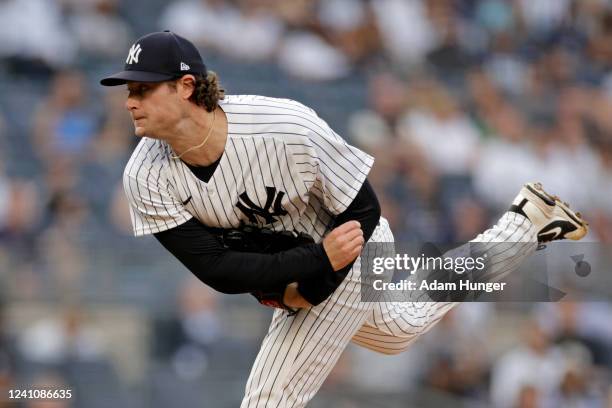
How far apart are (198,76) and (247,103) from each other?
8.6 inches

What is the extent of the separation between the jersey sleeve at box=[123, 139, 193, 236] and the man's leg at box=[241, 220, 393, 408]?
1.93 feet

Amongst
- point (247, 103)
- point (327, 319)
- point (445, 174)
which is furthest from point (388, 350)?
point (445, 174)

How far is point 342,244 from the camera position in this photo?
3.62 metres

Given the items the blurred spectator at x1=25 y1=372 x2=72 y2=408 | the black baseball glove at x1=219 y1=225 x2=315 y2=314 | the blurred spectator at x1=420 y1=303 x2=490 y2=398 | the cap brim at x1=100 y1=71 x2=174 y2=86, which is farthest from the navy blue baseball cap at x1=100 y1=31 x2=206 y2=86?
the blurred spectator at x1=420 y1=303 x2=490 y2=398

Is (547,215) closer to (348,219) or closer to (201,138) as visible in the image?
(348,219)

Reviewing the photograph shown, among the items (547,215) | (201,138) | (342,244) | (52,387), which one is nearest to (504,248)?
(547,215)

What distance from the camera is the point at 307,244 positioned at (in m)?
3.75

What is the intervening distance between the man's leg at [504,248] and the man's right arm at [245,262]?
0.51m

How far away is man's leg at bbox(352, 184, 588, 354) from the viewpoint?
13.5 ft

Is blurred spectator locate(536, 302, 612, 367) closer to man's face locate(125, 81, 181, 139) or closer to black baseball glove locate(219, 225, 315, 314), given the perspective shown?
black baseball glove locate(219, 225, 315, 314)

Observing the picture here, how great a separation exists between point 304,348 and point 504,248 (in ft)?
2.78

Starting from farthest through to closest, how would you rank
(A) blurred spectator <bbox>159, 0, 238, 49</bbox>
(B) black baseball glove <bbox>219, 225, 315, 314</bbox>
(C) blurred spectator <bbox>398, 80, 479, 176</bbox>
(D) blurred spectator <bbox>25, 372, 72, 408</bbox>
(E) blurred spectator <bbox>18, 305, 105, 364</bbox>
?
(A) blurred spectator <bbox>159, 0, 238, 49</bbox> < (C) blurred spectator <bbox>398, 80, 479, 176</bbox> < (E) blurred spectator <bbox>18, 305, 105, 364</bbox> < (D) blurred spectator <bbox>25, 372, 72, 408</bbox> < (B) black baseball glove <bbox>219, 225, 315, 314</bbox>

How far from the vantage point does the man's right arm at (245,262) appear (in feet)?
11.8

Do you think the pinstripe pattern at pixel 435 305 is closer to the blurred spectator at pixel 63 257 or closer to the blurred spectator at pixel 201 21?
the blurred spectator at pixel 63 257
